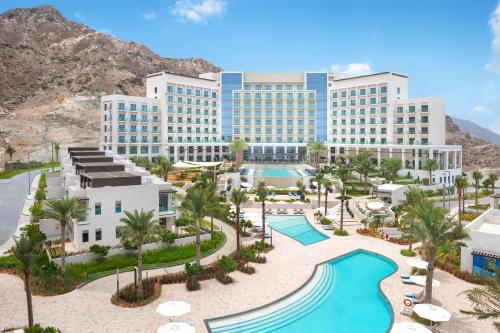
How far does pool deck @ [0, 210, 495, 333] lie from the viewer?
69.9ft

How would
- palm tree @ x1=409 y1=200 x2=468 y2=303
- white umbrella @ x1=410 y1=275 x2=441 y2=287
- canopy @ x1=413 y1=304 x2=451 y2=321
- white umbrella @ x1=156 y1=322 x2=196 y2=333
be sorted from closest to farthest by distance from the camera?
white umbrella @ x1=156 y1=322 x2=196 y2=333
canopy @ x1=413 y1=304 x2=451 y2=321
palm tree @ x1=409 y1=200 x2=468 y2=303
white umbrella @ x1=410 y1=275 x2=441 y2=287

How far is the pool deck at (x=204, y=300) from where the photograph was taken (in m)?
21.3

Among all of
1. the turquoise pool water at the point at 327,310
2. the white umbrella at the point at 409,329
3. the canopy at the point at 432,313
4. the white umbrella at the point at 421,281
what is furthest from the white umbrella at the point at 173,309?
the white umbrella at the point at 421,281

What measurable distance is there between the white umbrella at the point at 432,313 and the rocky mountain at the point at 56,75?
11750cm

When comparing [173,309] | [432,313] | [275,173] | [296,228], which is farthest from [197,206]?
[275,173]

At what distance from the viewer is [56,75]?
156 m

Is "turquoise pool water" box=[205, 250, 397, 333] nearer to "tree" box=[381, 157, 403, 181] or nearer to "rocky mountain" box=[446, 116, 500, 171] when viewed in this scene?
"tree" box=[381, 157, 403, 181]

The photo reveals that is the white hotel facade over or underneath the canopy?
over

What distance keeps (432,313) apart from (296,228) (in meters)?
26.1

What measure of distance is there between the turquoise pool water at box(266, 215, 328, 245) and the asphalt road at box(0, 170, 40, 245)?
99.0 feet

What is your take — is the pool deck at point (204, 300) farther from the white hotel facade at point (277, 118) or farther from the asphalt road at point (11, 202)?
the white hotel facade at point (277, 118)

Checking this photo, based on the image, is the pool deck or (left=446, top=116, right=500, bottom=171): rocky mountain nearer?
the pool deck

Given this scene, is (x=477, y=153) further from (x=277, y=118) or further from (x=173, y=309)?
(x=173, y=309)

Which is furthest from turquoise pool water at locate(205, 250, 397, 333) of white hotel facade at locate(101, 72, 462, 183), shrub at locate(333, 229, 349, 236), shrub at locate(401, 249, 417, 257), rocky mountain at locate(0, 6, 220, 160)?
rocky mountain at locate(0, 6, 220, 160)
